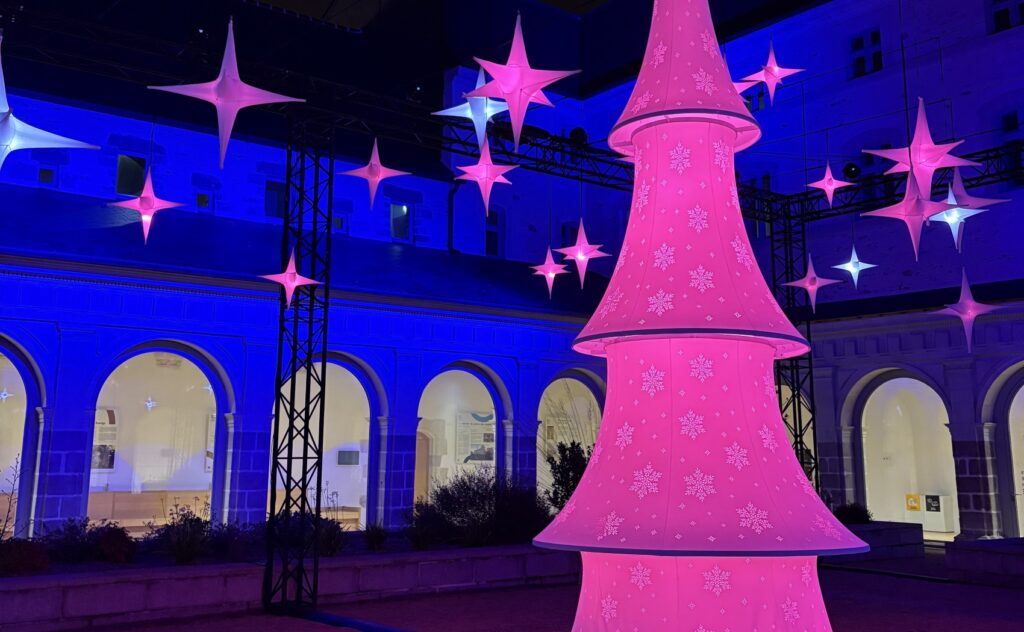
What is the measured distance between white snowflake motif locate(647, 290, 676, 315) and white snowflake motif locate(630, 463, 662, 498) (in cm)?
69

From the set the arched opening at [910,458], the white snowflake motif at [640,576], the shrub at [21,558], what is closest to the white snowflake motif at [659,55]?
the white snowflake motif at [640,576]

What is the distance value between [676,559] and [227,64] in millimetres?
8255

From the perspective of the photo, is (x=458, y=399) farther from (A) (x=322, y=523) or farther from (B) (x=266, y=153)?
(A) (x=322, y=523)

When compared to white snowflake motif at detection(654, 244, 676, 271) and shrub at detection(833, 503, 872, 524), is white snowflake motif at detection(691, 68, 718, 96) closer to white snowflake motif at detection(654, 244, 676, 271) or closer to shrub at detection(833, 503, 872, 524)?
white snowflake motif at detection(654, 244, 676, 271)

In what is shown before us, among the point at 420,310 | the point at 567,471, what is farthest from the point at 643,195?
the point at 420,310

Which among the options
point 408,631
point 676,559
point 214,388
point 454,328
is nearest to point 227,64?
point 408,631

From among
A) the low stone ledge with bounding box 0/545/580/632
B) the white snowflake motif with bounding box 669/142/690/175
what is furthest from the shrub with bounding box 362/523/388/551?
the white snowflake motif with bounding box 669/142/690/175

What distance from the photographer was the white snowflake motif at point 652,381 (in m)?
4.00

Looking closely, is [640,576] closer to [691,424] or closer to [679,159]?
[691,424]

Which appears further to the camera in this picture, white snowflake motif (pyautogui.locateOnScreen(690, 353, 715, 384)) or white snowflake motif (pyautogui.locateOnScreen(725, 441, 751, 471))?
white snowflake motif (pyautogui.locateOnScreen(690, 353, 715, 384))

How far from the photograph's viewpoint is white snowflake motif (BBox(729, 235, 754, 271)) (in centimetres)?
417

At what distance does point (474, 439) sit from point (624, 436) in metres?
20.4

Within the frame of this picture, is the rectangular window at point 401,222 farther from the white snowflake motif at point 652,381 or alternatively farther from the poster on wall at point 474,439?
the white snowflake motif at point 652,381

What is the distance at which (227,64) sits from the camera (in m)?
9.97
